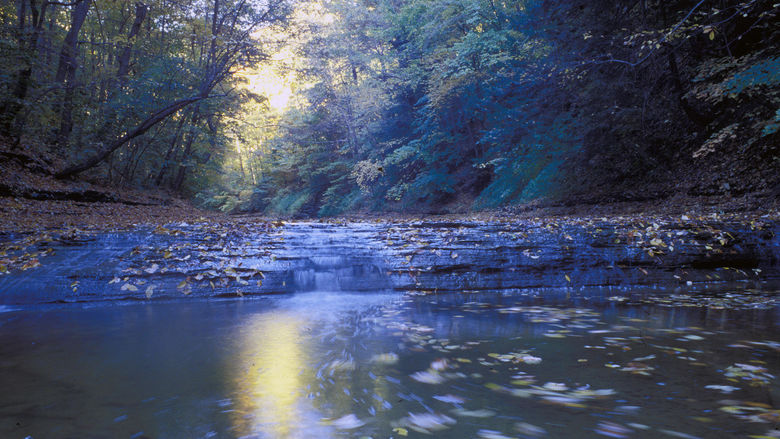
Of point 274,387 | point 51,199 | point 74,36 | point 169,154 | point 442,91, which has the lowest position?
point 274,387

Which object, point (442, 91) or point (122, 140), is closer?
point (122, 140)

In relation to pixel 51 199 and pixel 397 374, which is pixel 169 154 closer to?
pixel 51 199

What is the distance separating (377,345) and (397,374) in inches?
24.2

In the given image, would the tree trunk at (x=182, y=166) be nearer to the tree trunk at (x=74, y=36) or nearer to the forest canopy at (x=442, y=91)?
the forest canopy at (x=442, y=91)

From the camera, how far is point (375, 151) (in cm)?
2131

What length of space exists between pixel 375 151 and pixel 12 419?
787 inches

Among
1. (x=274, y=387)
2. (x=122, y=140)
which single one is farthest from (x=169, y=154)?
(x=274, y=387)

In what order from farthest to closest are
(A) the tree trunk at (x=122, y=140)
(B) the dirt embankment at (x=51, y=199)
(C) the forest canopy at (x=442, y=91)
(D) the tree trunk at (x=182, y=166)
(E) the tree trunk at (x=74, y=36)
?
(D) the tree trunk at (x=182, y=166) < (E) the tree trunk at (x=74, y=36) < (A) the tree trunk at (x=122, y=140) < (C) the forest canopy at (x=442, y=91) < (B) the dirt embankment at (x=51, y=199)

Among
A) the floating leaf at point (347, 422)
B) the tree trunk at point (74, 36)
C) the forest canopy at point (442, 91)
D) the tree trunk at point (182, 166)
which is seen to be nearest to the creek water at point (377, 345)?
the floating leaf at point (347, 422)

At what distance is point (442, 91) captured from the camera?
648 inches

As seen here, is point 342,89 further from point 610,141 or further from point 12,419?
point 12,419

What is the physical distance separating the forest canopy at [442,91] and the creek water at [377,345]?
16.1 ft

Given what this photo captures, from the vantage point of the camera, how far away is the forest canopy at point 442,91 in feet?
33.2

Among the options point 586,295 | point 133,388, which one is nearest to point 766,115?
point 586,295
